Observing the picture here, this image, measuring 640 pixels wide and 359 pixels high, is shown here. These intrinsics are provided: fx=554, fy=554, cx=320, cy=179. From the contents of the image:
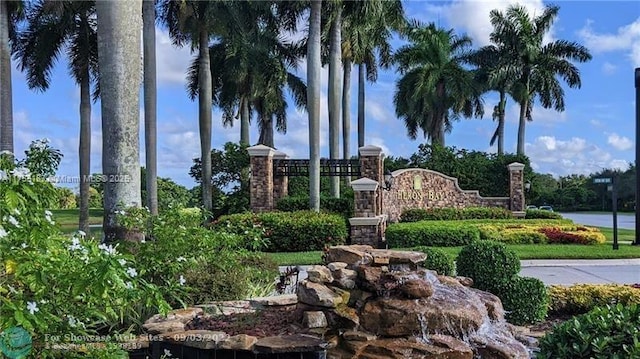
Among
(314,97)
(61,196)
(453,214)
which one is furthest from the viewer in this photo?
(453,214)

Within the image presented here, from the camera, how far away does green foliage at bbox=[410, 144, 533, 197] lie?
1077 inches

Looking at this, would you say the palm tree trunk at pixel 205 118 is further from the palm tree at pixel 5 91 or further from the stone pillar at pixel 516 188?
the stone pillar at pixel 516 188

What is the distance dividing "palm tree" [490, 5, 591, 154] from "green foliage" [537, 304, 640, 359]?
32097mm

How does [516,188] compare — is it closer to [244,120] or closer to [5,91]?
[244,120]

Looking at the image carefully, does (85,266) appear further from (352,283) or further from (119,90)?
(119,90)

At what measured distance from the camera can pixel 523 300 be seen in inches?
265

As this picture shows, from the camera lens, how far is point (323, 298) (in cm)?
513

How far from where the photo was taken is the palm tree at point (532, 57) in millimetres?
34469

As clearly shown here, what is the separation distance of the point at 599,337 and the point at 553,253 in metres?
12.2

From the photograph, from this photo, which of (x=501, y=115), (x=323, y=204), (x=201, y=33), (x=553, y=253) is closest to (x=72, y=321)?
(x=553, y=253)

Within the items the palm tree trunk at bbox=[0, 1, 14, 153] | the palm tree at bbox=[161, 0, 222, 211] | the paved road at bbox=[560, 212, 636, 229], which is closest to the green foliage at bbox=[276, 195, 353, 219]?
the palm tree at bbox=[161, 0, 222, 211]

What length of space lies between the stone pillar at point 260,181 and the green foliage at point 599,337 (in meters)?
16.1

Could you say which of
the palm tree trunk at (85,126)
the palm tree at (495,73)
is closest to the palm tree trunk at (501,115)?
the palm tree at (495,73)

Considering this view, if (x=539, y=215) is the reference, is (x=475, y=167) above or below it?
above
